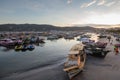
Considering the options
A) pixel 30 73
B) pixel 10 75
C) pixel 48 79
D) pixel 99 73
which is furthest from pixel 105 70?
pixel 10 75

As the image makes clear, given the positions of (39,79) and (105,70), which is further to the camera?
(105,70)

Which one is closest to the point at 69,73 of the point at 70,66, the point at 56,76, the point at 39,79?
the point at 70,66

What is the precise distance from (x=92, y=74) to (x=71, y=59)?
4.45m

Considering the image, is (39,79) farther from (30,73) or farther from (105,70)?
(105,70)

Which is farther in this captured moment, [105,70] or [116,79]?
[105,70]

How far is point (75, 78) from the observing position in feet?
77.4

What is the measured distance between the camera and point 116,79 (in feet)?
76.0

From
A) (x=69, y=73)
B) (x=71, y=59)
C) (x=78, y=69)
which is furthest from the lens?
(x=71, y=59)

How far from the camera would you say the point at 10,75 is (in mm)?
25609

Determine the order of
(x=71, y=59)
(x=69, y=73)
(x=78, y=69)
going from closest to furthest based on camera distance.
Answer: (x=69, y=73), (x=78, y=69), (x=71, y=59)

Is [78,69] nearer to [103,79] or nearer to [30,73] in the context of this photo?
[103,79]

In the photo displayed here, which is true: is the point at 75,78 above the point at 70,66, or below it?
below

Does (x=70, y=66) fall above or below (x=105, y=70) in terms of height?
above

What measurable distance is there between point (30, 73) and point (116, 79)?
1463 cm
